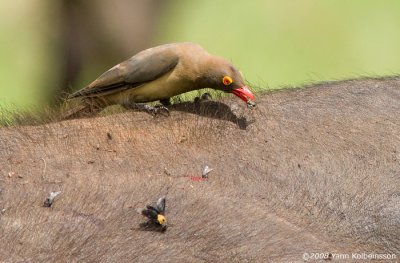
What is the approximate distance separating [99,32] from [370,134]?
4231 mm

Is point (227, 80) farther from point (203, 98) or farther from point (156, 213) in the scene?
point (156, 213)

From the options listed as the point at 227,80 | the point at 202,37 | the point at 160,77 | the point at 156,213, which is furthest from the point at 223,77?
the point at 202,37

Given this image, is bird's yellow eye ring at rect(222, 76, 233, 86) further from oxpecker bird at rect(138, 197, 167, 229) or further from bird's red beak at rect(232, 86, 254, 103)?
oxpecker bird at rect(138, 197, 167, 229)

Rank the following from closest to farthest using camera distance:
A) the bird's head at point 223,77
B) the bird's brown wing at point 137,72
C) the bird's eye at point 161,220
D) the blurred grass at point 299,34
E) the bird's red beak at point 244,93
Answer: the bird's eye at point 161,220 < the bird's red beak at point 244,93 < the bird's head at point 223,77 < the bird's brown wing at point 137,72 < the blurred grass at point 299,34

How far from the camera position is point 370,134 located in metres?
4.09

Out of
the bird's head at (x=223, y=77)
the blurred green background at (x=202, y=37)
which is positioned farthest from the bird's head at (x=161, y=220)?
the blurred green background at (x=202, y=37)

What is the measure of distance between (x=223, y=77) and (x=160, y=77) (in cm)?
37

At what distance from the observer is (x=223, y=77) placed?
4.48 metres

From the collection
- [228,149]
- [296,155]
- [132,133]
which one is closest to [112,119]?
[132,133]

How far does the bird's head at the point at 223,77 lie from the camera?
4383 millimetres

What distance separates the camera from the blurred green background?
8016mm

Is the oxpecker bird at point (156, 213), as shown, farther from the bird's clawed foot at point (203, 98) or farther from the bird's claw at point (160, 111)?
the bird's clawed foot at point (203, 98)

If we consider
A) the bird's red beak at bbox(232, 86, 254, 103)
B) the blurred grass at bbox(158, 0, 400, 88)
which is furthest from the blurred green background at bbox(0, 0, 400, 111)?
the bird's red beak at bbox(232, 86, 254, 103)

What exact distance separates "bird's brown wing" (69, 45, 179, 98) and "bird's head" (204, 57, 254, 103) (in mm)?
198
